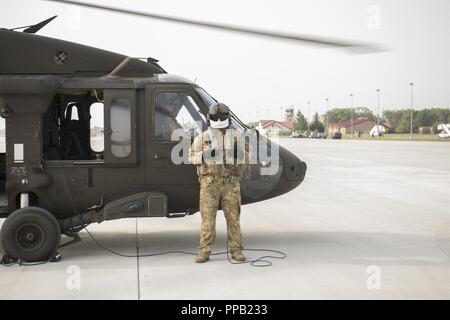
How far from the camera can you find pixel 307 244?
→ 9.04 m

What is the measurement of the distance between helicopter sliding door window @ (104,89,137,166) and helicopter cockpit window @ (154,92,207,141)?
0.32 m

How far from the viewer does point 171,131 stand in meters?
8.27

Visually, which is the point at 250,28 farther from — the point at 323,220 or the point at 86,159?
the point at 323,220

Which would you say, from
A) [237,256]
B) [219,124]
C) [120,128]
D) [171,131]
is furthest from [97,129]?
[237,256]

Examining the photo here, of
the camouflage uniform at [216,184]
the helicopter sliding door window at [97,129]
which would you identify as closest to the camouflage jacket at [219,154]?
the camouflage uniform at [216,184]

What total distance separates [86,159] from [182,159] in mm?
1544

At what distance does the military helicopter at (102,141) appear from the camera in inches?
316

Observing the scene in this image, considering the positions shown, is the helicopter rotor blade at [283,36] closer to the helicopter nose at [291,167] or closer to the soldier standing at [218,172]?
the soldier standing at [218,172]

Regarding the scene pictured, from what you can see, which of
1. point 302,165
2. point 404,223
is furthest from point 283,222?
point 302,165

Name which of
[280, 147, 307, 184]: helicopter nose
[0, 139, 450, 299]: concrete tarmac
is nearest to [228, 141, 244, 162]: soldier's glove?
[280, 147, 307, 184]: helicopter nose

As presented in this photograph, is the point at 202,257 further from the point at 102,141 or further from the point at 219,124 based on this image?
the point at 102,141

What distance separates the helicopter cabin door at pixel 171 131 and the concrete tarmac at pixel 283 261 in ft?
3.50

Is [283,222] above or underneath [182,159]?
underneath
